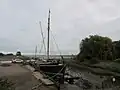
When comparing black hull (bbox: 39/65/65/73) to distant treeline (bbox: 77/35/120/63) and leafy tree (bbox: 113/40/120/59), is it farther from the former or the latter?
leafy tree (bbox: 113/40/120/59)

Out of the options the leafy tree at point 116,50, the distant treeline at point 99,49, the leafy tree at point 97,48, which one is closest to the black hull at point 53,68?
the distant treeline at point 99,49

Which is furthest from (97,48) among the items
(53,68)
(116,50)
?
(53,68)

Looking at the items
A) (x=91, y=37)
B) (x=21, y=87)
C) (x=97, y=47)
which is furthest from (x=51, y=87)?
(x=91, y=37)

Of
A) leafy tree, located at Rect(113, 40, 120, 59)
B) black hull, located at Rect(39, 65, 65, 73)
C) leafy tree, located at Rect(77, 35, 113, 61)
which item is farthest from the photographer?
leafy tree, located at Rect(77, 35, 113, 61)

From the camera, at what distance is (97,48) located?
5322 cm

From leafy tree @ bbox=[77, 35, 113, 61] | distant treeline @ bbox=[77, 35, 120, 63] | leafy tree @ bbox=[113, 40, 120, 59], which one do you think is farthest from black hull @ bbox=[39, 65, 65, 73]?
leafy tree @ bbox=[113, 40, 120, 59]

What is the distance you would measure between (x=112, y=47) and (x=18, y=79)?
43331mm

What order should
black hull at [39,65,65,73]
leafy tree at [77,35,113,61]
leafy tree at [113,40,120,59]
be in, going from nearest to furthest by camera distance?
black hull at [39,65,65,73] < leafy tree at [113,40,120,59] < leafy tree at [77,35,113,61]

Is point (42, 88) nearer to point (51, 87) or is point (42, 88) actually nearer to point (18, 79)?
point (51, 87)

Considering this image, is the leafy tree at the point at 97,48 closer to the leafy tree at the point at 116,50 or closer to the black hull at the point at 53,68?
the leafy tree at the point at 116,50

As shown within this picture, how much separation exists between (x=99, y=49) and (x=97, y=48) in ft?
2.05

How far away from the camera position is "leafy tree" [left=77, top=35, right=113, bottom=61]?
5294cm

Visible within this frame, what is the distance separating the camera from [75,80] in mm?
25438

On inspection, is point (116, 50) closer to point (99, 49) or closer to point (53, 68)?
point (99, 49)
